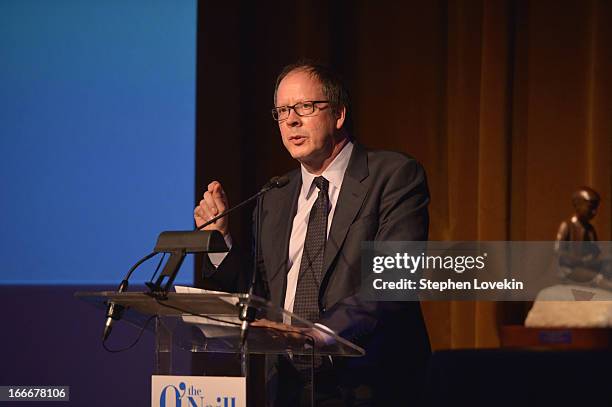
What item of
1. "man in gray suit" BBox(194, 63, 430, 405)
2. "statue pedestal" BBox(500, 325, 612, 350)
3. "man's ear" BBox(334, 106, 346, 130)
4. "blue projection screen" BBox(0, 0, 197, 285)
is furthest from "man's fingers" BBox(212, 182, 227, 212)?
"statue pedestal" BBox(500, 325, 612, 350)

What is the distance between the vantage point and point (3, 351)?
12.7 ft

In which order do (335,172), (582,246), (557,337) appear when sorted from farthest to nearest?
(582,246) → (557,337) → (335,172)

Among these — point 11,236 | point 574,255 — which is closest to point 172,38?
point 11,236

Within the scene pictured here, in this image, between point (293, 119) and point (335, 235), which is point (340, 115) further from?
point (335, 235)

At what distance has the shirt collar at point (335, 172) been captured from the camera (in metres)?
2.57

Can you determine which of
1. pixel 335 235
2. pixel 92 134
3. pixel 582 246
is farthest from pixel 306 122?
pixel 582 246

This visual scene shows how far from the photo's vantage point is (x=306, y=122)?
2.54 meters

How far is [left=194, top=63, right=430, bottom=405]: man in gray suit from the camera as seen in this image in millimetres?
2199

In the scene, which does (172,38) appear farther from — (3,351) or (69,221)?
(3,351)

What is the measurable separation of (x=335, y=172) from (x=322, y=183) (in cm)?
6

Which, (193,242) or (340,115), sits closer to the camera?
(193,242)

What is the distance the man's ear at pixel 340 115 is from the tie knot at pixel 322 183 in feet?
0.55

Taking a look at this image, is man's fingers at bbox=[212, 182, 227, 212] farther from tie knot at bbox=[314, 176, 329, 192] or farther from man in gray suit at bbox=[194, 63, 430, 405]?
tie knot at bbox=[314, 176, 329, 192]

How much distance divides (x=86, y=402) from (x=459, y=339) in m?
1.85
